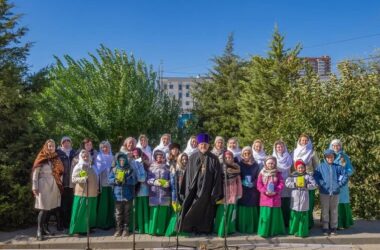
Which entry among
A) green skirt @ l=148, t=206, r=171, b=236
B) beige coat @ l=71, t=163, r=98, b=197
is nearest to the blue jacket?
green skirt @ l=148, t=206, r=171, b=236

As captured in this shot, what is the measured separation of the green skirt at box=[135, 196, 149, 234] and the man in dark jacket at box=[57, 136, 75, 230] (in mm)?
1379

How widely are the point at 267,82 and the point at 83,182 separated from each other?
1222cm

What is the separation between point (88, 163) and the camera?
25.6 ft

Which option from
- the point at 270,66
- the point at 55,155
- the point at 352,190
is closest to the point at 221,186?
the point at 55,155

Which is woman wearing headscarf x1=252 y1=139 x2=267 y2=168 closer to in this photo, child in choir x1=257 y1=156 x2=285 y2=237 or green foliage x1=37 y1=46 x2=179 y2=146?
child in choir x1=257 y1=156 x2=285 y2=237

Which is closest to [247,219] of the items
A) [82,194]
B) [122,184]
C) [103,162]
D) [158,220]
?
[158,220]

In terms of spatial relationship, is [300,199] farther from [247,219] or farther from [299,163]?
[247,219]

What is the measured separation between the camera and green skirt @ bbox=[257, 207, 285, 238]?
7.66 metres

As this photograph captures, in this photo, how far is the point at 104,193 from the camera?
827 cm

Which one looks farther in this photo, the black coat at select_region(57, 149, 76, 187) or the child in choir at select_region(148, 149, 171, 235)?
the black coat at select_region(57, 149, 76, 187)

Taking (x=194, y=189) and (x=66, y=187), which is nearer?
(x=194, y=189)

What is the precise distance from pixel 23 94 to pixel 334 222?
22.4 feet

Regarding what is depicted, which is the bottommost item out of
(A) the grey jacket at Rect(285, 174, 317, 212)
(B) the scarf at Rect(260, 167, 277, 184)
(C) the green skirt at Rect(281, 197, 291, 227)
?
(C) the green skirt at Rect(281, 197, 291, 227)

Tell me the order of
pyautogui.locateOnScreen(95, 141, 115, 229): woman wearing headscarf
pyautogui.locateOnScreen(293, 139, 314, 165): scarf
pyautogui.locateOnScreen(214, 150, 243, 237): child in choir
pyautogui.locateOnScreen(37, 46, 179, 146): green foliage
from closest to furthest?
pyautogui.locateOnScreen(214, 150, 243, 237): child in choir → pyautogui.locateOnScreen(95, 141, 115, 229): woman wearing headscarf → pyautogui.locateOnScreen(293, 139, 314, 165): scarf → pyautogui.locateOnScreen(37, 46, 179, 146): green foliage
